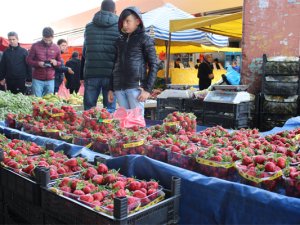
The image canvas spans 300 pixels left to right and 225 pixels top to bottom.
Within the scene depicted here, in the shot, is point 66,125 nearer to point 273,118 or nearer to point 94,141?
point 94,141

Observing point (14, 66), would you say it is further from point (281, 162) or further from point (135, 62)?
point (281, 162)

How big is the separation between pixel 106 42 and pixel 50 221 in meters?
2.79

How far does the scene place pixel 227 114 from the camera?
4637mm

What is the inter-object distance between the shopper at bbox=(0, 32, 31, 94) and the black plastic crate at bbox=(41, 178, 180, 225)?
558 cm

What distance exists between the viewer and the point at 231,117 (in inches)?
178

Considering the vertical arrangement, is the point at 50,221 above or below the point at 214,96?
below

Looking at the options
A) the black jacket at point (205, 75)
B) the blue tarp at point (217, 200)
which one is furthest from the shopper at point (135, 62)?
the black jacket at point (205, 75)

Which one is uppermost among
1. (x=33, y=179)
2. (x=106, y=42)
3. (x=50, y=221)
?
(x=106, y=42)

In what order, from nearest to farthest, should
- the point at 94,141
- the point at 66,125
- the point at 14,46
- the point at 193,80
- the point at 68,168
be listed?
the point at 68,168, the point at 94,141, the point at 66,125, the point at 14,46, the point at 193,80

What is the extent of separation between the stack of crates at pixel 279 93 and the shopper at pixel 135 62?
2066mm

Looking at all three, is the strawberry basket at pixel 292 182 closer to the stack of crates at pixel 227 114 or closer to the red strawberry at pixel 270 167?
the red strawberry at pixel 270 167

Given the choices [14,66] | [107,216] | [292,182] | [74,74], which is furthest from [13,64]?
[292,182]

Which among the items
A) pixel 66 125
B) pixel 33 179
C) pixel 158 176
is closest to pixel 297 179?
pixel 158 176

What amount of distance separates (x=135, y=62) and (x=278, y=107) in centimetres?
232
